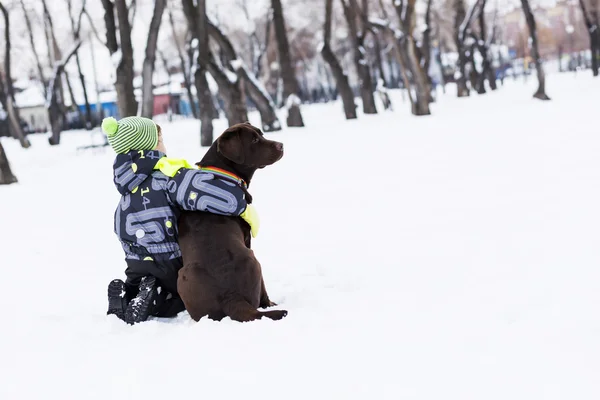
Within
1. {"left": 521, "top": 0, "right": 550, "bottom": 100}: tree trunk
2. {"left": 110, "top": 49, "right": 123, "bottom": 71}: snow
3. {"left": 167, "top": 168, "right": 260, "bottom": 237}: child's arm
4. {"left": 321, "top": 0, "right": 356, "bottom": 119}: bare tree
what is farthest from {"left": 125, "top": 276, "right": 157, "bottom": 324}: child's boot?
{"left": 521, "top": 0, "right": 550, "bottom": 100}: tree trunk

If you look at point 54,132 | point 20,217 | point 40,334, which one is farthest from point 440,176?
point 54,132

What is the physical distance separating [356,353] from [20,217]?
7.08 meters

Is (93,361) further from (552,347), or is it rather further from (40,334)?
(552,347)

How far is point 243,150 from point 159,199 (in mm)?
577

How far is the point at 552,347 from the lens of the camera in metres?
3.19

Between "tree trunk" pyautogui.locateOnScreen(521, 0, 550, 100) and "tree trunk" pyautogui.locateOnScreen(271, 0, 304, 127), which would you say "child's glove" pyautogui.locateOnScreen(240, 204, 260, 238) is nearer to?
"tree trunk" pyautogui.locateOnScreen(271, 0, 304, 127)

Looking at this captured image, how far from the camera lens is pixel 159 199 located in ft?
14.0

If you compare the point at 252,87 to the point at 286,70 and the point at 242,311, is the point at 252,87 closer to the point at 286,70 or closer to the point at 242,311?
the point at 286,70

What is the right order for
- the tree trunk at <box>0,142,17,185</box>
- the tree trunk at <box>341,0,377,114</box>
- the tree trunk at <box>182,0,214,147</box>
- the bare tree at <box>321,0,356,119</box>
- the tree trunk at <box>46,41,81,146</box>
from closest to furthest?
the tree trunk at <box>0,142,17,185</box>, the tree trunk at <box>182,0,214,147</box>, the bare tree at <box>321,0,356,119</box>, the tree trunk at <box>341,0,377,114</box>, the tree trunk at <box>46,41,81,146</box>

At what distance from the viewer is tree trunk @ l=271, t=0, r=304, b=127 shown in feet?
64.3

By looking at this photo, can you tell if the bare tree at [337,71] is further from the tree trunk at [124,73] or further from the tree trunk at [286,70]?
the tree trunk at [124,73]

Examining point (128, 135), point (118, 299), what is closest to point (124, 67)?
point (128, 135)

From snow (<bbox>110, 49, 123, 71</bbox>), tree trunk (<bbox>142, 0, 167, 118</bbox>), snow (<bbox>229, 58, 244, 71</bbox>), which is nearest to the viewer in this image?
snow (<bbox>110, 49, 123, 71</bbox>)

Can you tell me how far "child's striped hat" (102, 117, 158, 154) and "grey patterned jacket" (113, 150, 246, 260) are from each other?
0.04m
